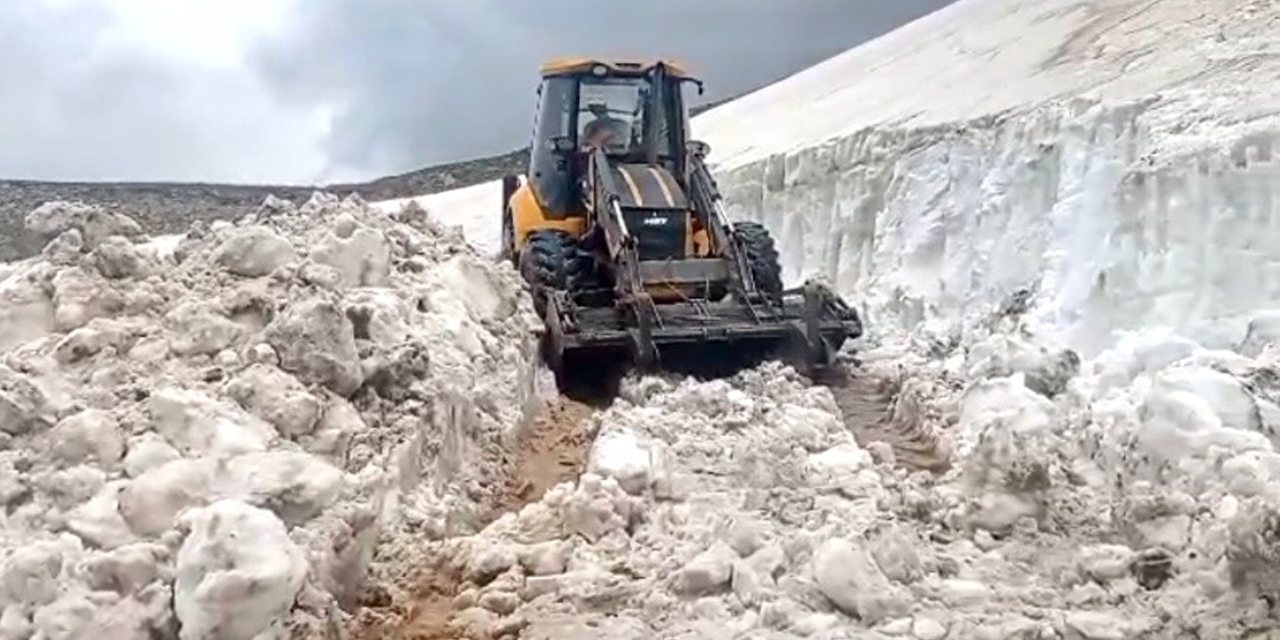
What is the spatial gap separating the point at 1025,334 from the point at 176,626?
5.12 meters

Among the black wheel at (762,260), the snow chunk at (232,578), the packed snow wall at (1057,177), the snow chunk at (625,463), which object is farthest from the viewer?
the black wheel at (762,260)

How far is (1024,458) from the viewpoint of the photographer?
17.7 feet

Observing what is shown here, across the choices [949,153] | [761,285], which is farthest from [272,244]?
[949,153]

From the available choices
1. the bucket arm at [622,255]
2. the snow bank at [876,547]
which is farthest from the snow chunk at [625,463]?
the bucket arm at [622,255]

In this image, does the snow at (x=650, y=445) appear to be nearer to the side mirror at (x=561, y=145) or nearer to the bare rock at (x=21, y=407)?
the bare rock at (x=21, y=407)

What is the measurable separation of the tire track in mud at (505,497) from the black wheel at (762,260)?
1896 mm

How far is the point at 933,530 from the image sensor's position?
522cm

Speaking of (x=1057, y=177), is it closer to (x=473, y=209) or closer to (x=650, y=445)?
(x=650, y=445)

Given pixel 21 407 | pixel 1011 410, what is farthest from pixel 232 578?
pixel 1011 410

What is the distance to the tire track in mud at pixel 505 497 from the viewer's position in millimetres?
4723

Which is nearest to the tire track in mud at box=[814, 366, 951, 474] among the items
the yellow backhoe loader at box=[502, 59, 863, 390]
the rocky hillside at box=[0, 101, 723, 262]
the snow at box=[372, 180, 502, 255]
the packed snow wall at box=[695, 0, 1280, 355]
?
the yellow backhoe loader at box=[502, 59, 863, 390]

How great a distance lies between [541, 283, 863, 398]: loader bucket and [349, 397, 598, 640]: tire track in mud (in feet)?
1.16

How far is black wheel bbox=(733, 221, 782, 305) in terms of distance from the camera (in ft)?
33.8

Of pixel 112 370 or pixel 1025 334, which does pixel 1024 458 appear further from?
pixel 112 370
